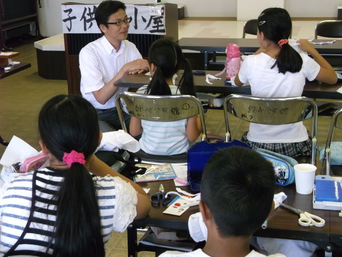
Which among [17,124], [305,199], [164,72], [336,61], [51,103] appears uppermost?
[51,103]

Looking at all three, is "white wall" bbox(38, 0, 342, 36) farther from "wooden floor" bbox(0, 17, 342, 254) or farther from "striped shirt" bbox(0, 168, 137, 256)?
"striped shirt" bbox(0, 168, 137, 256)

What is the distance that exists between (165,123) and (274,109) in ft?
1.75

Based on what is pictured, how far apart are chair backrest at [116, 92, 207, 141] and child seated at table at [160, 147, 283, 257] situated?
1.02 metres

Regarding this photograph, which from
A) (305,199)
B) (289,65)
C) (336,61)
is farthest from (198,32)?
(305,199)

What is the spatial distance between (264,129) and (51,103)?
4.27 feet

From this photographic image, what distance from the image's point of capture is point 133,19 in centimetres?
432

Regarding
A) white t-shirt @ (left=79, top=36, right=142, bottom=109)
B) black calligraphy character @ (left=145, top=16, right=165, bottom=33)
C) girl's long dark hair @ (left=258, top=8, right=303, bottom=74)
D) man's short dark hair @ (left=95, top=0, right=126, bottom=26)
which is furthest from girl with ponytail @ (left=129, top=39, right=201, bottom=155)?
black calligraphy character @ (left=145, top=16, right=165, bottom=33)

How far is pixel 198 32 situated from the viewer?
7305 mm

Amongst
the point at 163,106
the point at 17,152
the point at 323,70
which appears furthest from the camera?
the point at 323,70

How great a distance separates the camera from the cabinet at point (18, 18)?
25.3 ft

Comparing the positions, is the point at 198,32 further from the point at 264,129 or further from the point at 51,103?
the point at 51,103

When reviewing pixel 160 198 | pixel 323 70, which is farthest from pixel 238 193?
pixel 323 70

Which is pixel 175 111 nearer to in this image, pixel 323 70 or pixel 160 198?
pixel 160 198

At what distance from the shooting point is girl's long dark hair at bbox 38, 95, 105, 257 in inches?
48.5
